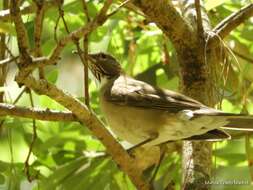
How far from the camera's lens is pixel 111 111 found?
4957mm

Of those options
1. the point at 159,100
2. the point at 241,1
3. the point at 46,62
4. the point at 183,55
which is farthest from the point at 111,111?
the point at 46,62

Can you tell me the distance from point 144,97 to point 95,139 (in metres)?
0.49

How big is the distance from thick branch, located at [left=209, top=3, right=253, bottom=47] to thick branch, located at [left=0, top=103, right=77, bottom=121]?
1.33 meters

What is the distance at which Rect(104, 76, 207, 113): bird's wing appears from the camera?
4.73m

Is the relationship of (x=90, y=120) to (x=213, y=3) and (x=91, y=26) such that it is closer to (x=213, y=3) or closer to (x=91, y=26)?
(x=91, y=26)

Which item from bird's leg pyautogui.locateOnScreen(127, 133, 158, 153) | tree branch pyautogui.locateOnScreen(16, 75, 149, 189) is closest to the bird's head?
bird's leg pyautogui.locateOnScreen(127, 133, 158, 153)

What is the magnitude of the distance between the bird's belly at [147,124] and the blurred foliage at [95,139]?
0.22 metres

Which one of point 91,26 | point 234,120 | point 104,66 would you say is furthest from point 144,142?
point 91,26

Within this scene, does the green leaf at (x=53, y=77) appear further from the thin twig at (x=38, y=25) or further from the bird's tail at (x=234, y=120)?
the thin twig at (x=38, y=25)

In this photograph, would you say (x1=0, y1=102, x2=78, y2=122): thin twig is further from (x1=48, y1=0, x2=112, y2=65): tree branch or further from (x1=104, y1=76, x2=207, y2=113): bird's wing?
(x1=104, y1=76, x2=207, y2=113): bird's wing

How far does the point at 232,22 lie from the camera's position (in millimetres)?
4438

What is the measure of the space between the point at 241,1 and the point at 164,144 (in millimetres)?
1279

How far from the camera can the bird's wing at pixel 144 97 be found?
4.73 m

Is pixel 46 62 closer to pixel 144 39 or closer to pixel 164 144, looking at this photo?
pixel 164 144
